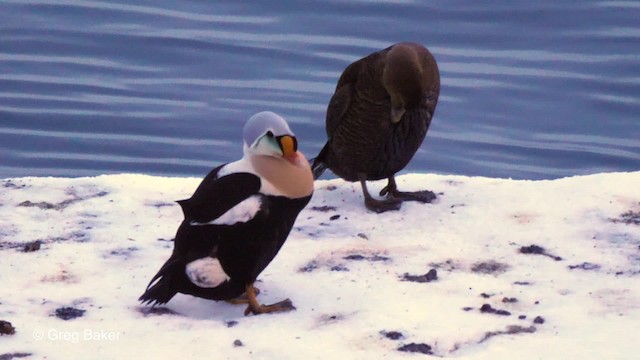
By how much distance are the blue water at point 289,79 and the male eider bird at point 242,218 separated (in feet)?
17.8

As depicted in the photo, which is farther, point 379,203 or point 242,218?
point 379,203

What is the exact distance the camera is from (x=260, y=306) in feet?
17.7

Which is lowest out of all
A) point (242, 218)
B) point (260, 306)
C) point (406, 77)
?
point (260, 306)

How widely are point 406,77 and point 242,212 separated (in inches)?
67.9

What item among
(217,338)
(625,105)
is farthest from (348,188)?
(625,105)

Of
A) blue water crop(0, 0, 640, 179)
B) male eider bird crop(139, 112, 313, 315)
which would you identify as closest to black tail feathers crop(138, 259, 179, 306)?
male eider bird crop(139, 112, 313, 315)

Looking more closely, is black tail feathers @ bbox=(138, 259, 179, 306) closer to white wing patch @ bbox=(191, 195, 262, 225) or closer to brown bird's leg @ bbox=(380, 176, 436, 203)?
white wing patch @ bbox=(191, 195, 262, 225)

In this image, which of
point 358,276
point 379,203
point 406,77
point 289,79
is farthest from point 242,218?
point 289,79

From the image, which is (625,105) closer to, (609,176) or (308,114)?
(308,114)

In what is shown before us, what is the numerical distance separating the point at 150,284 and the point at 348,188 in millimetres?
2085

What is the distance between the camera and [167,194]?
6.74 m

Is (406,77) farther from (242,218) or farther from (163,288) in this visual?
(163,288)

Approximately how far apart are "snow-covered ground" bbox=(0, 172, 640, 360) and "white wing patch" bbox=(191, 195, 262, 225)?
35 cm

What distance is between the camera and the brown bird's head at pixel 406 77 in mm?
6755
